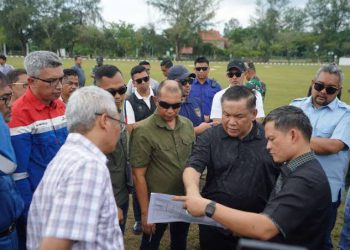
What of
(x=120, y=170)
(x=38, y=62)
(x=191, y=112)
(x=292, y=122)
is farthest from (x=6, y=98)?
(x=191, y=112)

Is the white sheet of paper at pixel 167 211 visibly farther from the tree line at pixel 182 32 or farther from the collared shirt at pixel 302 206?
the tree line at pixel 182 32

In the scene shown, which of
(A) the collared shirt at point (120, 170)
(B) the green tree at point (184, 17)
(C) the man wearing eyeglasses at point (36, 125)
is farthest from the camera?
(B) the green tree at point (184, 17)

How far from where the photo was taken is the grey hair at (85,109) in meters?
1.96

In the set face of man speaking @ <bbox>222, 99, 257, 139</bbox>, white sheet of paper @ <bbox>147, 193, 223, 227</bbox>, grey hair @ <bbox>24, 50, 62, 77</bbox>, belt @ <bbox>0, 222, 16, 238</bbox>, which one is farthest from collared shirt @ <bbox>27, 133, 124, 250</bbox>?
grey hair @ <bbox>24, 50, 62, 77</bbox>

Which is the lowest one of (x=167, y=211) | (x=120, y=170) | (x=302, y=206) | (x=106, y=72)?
(x=167, y=211)

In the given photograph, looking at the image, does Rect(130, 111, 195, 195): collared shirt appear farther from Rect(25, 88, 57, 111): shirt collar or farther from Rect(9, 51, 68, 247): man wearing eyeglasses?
Rect(25, 88, 57, 111): shirt collar

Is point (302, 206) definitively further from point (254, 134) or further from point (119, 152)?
point (119, 152)

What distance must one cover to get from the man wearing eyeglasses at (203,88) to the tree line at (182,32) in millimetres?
62846

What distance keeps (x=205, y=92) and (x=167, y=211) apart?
3.70 meters

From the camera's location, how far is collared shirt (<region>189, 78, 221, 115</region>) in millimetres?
6281

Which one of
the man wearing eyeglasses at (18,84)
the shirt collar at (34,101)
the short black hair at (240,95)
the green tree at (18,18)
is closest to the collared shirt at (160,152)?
the short black hair at (240,95)

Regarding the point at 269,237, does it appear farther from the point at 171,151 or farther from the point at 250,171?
the point at 171,151

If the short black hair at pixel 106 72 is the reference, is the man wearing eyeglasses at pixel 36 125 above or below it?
below

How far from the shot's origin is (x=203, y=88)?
21.0 ft
